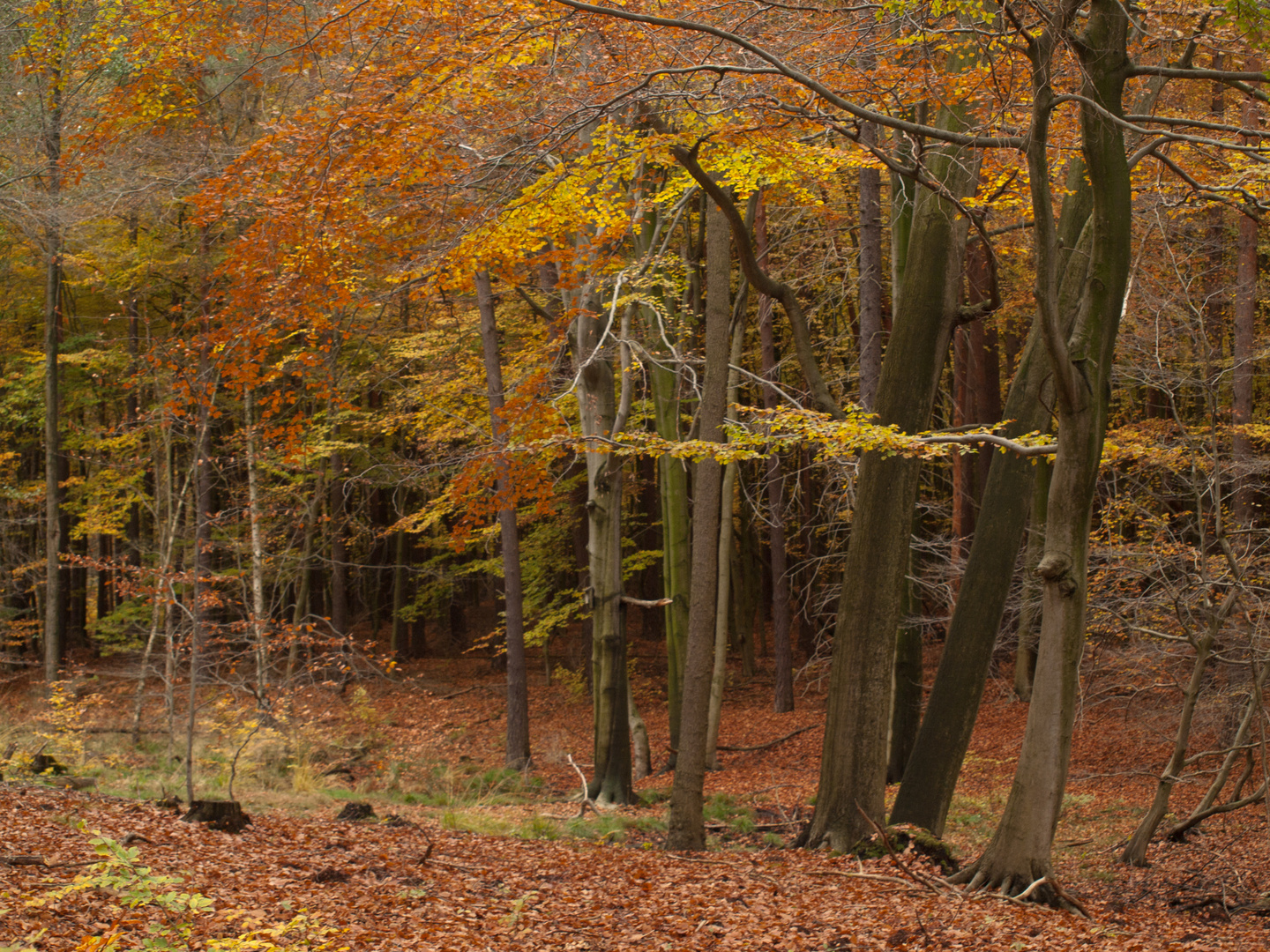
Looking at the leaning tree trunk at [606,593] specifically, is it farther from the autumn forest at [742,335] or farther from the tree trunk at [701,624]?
the tree trunk at [701,624]

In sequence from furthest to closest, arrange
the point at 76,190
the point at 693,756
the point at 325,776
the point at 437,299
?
the point at 437,299
the point at 76,190
the point at 325,776
the point at 693,756

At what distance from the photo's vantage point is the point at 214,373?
10031 millimetres

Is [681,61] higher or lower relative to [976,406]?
higher

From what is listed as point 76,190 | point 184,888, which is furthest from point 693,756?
point 76,190

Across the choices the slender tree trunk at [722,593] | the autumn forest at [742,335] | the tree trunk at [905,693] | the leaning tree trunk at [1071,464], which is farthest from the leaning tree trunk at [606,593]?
the leaning tree trunk at [1071,464]

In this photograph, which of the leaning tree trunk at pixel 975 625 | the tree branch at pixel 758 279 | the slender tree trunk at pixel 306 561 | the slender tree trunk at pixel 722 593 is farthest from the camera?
the slender tree trunk at pixel 306 561

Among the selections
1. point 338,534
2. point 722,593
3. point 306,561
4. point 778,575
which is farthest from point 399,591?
point 722,593

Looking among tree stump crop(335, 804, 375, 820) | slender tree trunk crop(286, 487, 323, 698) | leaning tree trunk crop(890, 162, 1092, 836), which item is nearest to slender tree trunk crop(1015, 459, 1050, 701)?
leaning tree trunk crop(890, 162, 1092, 836)

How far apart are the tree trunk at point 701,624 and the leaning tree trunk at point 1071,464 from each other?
304 cm

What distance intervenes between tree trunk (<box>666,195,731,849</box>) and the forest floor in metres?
0.43

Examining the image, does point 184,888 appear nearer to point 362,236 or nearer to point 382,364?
point 362,236

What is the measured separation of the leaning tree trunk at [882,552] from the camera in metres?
8.42

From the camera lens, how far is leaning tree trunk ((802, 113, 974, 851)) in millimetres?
8422

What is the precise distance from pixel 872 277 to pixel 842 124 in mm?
4774
